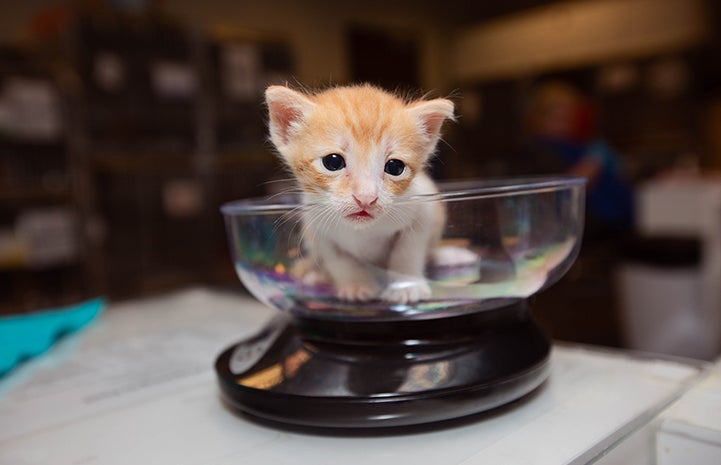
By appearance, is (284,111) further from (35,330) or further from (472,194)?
(35,330)

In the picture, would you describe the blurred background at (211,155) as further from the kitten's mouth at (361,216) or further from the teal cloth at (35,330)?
the kitten's mouth at (361,216)

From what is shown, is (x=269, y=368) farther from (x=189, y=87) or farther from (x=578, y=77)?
(x=578, y=77)

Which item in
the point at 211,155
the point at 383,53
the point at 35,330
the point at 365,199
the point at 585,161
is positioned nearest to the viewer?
the point at 365,199

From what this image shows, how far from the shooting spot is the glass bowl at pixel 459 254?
1.62ft

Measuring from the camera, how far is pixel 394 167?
489 millimetres

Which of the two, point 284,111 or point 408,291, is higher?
Result: point 284,111

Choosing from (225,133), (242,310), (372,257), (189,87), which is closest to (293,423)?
(372,257)

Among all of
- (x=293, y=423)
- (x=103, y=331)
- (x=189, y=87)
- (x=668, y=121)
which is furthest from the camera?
(x=668, y=121)

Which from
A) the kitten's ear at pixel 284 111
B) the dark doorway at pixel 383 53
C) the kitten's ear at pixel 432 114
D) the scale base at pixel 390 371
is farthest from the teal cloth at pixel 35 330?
the dark doorway at pixel 383 53

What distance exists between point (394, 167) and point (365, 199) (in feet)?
0.16

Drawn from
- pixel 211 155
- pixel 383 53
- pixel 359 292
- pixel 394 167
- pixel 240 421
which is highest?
pixel 383 53

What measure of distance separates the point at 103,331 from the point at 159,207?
2062 mm

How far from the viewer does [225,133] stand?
10.7 ft

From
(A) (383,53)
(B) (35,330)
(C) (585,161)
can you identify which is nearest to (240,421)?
(B) (35,330)
